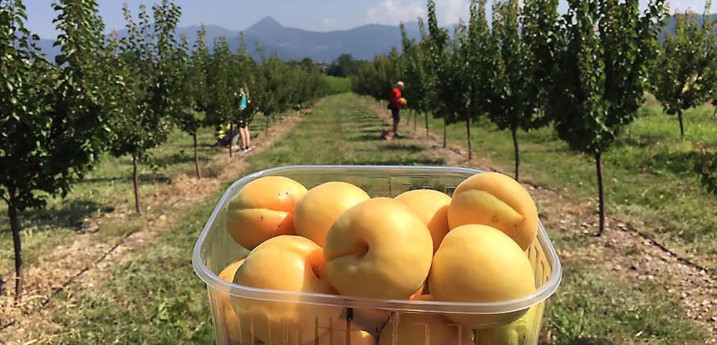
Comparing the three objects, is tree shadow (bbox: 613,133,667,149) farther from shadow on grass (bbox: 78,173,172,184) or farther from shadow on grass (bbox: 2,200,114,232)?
shadow on grass (bbox: 2,200,114,232)

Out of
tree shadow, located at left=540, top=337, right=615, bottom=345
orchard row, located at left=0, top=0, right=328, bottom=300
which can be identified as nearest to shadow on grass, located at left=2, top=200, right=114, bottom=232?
orchard row, located at left=0, top=0, right=328, bottom=300

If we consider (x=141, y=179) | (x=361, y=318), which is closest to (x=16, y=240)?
(x=361, y=318)

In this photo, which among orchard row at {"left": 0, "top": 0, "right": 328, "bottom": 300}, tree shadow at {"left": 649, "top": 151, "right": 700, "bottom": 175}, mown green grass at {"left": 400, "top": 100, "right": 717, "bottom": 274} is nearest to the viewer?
orchard row at {"left": 0, "top": 0, "right": 328, "bottom": 300}

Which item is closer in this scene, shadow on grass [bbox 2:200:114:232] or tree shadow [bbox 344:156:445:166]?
shadow on grass [bbox 2:200:114:232]

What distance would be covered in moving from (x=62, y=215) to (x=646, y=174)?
10998mm

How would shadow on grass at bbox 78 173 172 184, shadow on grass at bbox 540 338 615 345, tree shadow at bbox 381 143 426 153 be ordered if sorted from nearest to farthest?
shadow on grass at bbox 540 338 615 345
shadow on grass at bbox 78 173 172 184
tree shadow at bbox 381 143 426 153

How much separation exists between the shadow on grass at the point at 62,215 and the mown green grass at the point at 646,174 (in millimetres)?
8218

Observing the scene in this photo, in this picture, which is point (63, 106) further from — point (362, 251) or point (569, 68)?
point (569, 68)

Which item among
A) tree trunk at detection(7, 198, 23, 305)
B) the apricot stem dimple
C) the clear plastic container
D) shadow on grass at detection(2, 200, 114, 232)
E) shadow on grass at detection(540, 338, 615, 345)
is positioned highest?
the apricot stem dimple

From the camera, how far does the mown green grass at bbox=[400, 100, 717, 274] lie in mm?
7035

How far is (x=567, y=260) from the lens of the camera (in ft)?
20.4

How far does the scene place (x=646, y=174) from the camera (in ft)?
35.1

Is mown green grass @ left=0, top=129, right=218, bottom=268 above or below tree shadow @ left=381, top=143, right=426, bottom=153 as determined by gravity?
above

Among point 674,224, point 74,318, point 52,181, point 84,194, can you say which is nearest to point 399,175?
point 74,318
